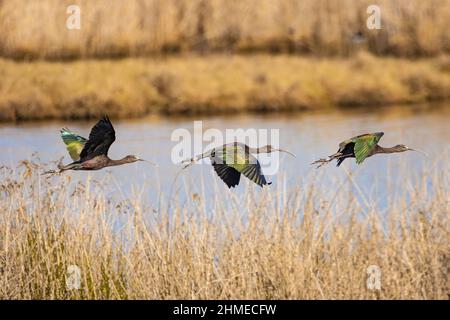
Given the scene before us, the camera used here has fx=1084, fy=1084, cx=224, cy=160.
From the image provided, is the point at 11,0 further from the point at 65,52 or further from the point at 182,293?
the point at 182,293

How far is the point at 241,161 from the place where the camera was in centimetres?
477

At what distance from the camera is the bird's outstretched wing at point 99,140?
456 centimetres

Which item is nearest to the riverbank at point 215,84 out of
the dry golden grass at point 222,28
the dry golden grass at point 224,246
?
the dry golden grass at point 222,28

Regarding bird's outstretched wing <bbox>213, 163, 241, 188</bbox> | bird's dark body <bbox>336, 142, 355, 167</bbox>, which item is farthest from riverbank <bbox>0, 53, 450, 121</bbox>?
bird's dark body <bbox>336, 142, 355, 167</bbox>

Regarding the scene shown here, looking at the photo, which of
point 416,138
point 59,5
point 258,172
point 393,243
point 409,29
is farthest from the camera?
point 409,29

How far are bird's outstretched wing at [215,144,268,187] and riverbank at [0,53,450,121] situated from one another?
46.1 ft

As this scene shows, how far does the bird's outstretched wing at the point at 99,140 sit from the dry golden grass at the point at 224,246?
164 centimetres

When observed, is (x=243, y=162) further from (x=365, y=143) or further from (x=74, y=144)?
(x=74, y=144)

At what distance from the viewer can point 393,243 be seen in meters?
6.71

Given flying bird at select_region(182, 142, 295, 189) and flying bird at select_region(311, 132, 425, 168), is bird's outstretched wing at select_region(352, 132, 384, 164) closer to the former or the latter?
A: flying bird at select_region(311, 132, 425, 168)

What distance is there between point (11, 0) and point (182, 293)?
1466 cm

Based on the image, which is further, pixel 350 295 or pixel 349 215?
pixel 349 215

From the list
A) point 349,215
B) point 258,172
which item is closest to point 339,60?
point 349,215

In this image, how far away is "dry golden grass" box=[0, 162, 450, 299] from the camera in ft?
20.8
